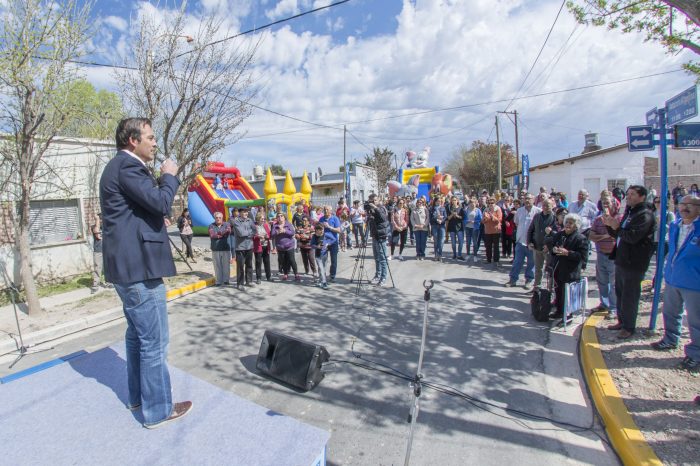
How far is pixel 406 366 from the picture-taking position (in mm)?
4094

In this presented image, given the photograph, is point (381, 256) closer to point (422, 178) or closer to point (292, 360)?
point (292, 360)

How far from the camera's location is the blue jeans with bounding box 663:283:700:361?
352cm

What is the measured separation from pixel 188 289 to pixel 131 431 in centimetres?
579

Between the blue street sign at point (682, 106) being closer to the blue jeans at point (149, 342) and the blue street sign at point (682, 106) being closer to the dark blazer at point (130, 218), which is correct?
the dark blazer at point (130, 218)

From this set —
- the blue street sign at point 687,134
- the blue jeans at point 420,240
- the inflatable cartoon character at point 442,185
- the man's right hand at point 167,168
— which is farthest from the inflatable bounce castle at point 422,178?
the man's right hand at point 167,168

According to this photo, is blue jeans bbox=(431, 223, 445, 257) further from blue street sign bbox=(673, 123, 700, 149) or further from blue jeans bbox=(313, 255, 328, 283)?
blue street sign bbox=(673, 123, 700, 149)

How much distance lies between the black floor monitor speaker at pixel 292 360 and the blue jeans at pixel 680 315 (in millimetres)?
3696

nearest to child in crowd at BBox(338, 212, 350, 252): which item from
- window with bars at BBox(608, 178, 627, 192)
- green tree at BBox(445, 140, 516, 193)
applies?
window with bars at BBox(608, 178, 627, 192)

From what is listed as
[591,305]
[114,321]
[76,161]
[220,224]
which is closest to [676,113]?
[591,305]

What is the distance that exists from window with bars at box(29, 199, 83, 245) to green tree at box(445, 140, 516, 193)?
41.5 metres

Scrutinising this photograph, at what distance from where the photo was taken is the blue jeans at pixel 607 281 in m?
5.27

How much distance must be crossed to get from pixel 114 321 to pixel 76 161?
505 centimetres

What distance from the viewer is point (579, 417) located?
10.4ft

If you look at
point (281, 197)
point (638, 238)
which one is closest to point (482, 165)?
point (281, 197)
